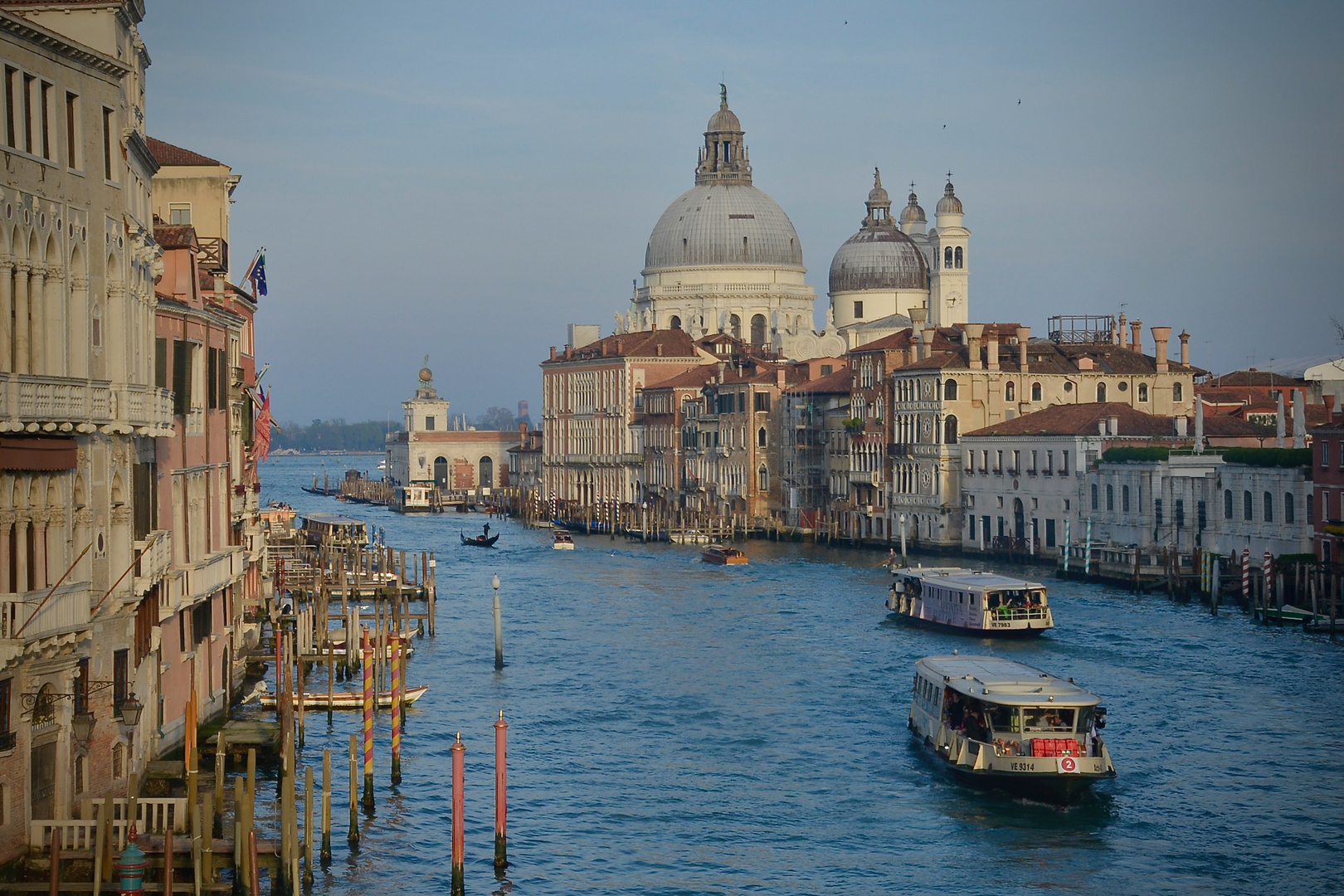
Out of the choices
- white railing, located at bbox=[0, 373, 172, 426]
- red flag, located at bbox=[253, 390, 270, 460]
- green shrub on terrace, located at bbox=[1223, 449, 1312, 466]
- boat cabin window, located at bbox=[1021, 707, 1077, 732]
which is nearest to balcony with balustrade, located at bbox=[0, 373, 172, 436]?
white railing, located at bbox=[0, 373, 172, 426]

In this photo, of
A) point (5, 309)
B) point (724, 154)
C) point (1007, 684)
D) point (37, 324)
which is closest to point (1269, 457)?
point (1007, 684)

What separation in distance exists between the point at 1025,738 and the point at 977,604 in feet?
47.1

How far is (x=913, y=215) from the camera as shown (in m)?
106

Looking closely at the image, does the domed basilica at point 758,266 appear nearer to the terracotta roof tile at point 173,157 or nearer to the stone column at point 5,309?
the terracotta roof tile at point 173,157

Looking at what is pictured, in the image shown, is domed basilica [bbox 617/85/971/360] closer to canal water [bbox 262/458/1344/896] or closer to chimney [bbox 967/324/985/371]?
chimney [bbox 967/324/985/371]

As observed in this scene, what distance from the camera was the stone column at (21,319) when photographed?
15.4 meters

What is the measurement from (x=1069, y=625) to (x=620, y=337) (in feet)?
199

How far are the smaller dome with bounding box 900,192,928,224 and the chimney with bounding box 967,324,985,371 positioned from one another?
1607 inches

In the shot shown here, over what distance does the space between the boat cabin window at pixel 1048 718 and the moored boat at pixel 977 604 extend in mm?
Result: 13693

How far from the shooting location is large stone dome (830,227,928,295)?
99812mm

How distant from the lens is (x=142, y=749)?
19.0 m

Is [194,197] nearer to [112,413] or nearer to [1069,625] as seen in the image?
[112,413]

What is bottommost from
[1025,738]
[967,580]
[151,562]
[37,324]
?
[1025,738]

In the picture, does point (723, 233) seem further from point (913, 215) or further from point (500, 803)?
point (500, 803)
